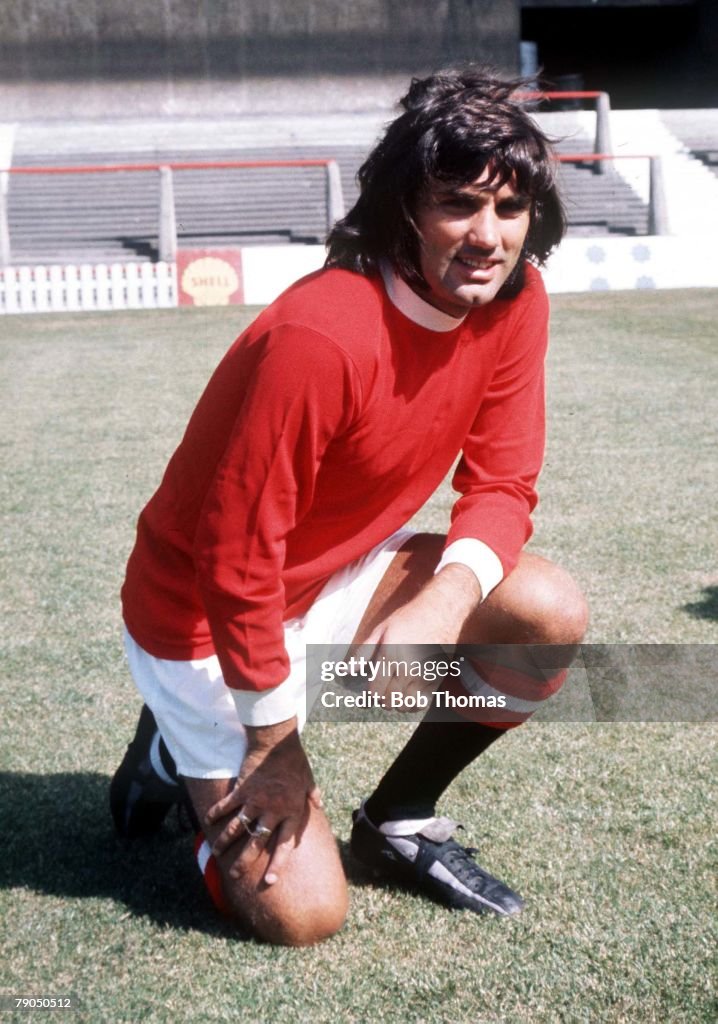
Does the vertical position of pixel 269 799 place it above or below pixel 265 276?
above

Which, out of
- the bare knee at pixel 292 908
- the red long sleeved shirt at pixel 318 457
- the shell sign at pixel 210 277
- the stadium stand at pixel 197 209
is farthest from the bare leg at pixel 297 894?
the stadium stand at pixel 197 209

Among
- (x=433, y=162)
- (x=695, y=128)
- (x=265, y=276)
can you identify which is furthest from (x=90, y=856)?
(x=695, y=128)

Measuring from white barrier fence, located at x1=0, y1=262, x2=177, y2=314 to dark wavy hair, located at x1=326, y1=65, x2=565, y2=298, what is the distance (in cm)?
1673

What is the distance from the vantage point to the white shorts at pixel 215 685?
2.81m

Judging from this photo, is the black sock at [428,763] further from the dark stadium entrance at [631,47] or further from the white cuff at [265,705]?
the dark stadium entrance at [631,47]

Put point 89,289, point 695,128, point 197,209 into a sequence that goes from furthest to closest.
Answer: point 695,128 → point 197,209 → point 89,289

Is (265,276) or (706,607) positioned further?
(265,276)

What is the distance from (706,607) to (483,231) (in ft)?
8.43

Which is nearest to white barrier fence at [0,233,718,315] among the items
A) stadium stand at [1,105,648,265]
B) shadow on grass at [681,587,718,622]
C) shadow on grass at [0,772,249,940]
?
stadium stand at [1,105,648,265]

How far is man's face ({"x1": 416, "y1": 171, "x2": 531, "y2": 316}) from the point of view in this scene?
2590mm

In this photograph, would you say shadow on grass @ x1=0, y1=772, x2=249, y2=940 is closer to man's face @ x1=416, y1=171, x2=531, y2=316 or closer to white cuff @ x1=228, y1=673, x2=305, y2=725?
white cuff @ x1=228, y1=673, x2=305, y2=725

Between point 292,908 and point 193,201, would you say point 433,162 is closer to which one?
point 292,908

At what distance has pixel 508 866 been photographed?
9.80 feet

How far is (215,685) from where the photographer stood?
282cm
